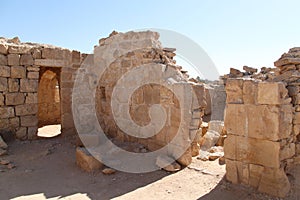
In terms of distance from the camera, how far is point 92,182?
4.56 metres

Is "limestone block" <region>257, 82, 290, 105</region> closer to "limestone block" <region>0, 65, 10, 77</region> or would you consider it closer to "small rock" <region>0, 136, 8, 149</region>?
"small rock" <region>0, 136, 8, 149</region>

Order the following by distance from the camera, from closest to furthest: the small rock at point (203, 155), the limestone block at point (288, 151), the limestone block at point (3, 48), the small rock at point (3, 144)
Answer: the limestone block at point (288, 151) < the small rock at point (203, 155) < the small rock at point (3, 144) < the limestone block at point (3, 48)

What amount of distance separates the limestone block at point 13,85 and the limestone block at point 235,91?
573 centimetres

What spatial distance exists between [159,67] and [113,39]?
2019 mm

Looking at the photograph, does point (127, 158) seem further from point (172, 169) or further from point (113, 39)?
point (113, 39)

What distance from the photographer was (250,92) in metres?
3.77

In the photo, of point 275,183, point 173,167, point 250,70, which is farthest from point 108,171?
point 250,70

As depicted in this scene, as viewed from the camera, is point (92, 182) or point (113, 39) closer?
point (92, 182)

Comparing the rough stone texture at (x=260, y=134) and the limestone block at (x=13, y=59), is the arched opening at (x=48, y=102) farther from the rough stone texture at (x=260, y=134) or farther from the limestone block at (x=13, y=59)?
the rough stone texture at (x=260, y=134)

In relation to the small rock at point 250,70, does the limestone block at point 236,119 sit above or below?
below

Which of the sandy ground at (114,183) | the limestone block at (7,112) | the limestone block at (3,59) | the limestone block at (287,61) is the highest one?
the limestone block at (3,59)

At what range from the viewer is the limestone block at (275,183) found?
11.3 ft

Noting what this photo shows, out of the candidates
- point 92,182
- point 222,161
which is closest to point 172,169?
point 222,161

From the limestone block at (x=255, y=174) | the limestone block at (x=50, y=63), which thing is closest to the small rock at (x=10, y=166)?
the limestone block at (x=50, y=63)
